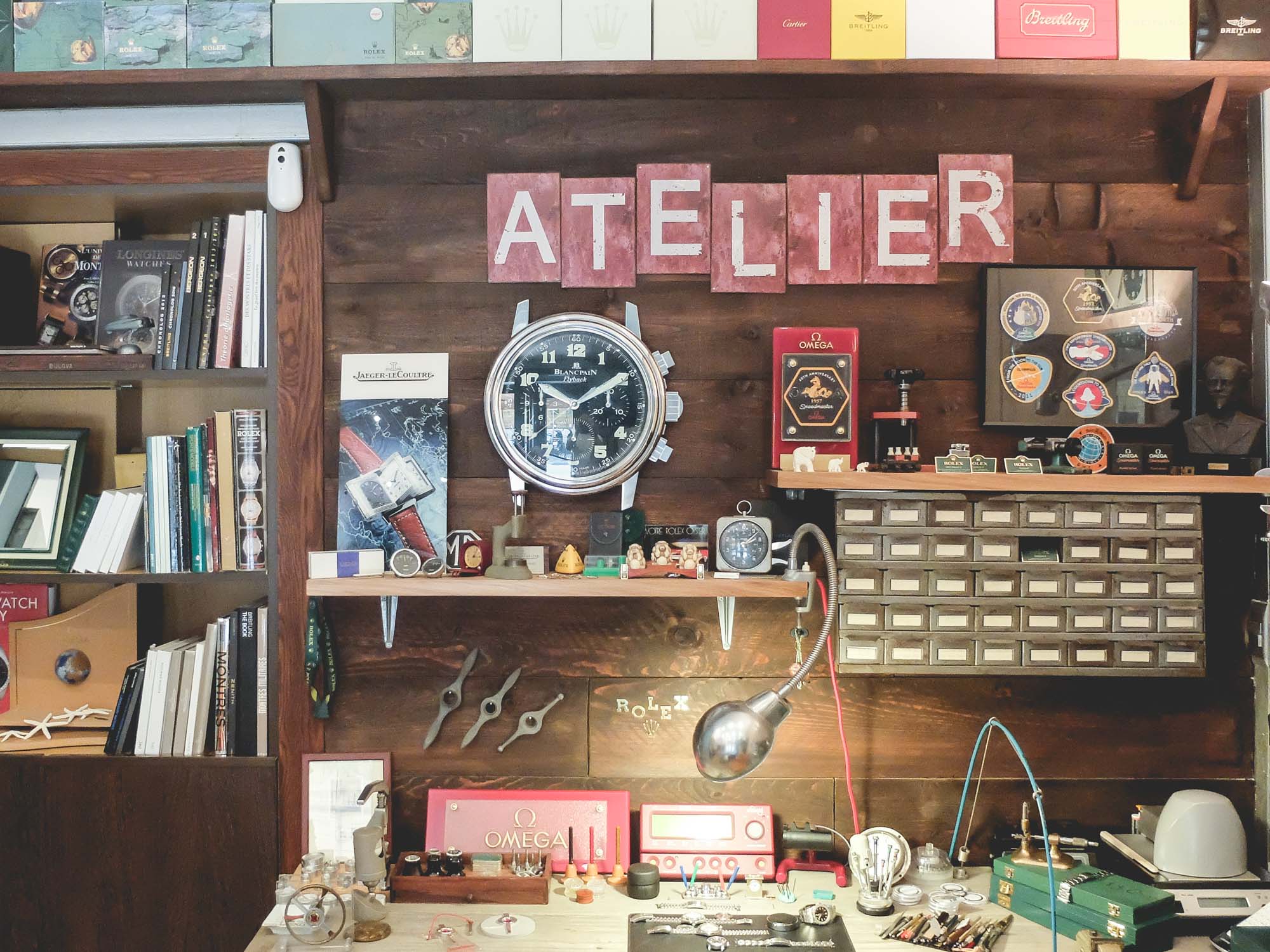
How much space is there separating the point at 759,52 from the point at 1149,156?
96cm

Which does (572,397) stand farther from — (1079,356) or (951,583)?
(1079,356)

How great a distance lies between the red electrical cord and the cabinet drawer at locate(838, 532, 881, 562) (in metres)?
0.13

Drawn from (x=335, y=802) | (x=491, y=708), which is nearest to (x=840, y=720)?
(x=491, y=708)

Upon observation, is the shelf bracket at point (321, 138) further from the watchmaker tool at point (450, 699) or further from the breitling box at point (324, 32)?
the watchmaker tool at point (450, 699)

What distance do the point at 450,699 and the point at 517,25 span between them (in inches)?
59.9

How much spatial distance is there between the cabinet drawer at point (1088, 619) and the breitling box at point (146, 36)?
7.46 feet

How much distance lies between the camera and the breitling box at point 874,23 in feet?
6.25

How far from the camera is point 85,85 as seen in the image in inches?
76.2

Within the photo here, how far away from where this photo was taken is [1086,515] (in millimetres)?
1869

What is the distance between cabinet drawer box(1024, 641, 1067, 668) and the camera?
187 centimetres

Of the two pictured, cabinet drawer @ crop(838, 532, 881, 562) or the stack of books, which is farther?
the stack of books

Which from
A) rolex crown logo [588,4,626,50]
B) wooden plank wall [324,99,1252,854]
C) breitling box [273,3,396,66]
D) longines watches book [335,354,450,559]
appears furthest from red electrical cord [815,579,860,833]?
breitling box [273,3,396,66]

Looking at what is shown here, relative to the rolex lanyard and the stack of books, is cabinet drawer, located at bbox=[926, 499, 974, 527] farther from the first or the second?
the stack of books

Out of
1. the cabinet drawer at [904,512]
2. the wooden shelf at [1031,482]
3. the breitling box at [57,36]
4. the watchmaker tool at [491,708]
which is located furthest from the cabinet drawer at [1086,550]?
the breitling box at [57,36]
